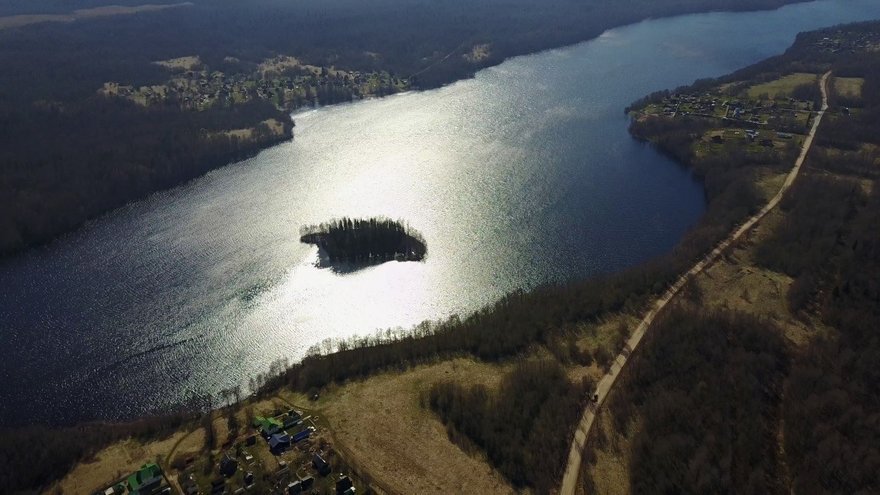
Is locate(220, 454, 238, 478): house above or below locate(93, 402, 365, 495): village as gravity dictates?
above

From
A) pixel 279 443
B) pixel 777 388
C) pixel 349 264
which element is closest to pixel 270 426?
pixel 279 443

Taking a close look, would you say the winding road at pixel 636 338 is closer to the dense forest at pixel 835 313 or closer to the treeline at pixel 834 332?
the dense forest at pixel 835 313

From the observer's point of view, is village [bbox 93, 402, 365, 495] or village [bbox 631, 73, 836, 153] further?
village [bbox 631, 73, 836, 153]

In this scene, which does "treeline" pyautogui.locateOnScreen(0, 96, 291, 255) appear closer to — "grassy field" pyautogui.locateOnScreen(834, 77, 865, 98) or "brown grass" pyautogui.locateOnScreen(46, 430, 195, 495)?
"brown grass" pyautogui.locateOnScreen(46, 430, 195, 495)

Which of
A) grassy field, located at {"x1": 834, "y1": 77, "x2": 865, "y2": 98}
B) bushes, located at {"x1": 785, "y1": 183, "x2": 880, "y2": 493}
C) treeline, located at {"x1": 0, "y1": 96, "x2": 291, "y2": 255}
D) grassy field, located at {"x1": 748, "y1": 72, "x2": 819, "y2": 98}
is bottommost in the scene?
bushes, located at {"x1": 785, "y1": 183, "x2": 880, "y2": 493}

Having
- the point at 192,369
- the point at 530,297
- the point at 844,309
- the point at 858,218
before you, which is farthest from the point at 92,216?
the point at 858,218

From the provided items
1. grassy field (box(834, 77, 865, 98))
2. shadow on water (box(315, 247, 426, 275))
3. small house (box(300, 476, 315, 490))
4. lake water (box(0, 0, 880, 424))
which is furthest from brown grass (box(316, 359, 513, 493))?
grassy field (box(834, 77, 865, 98))

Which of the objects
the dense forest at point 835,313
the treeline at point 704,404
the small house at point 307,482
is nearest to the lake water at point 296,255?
the dense forest at point 835,313
